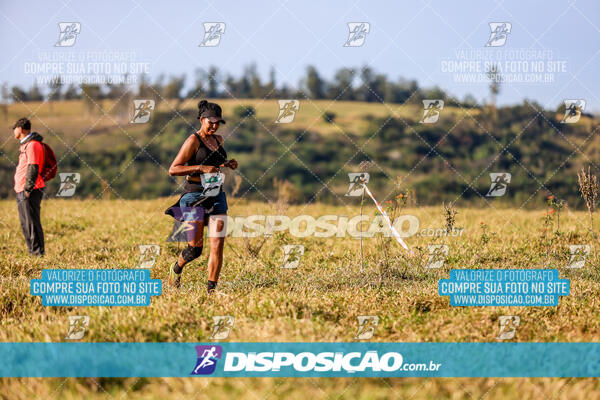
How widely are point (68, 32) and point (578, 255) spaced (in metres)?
8.32

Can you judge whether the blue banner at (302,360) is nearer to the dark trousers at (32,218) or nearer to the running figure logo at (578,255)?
the running figure logo at (578,255)

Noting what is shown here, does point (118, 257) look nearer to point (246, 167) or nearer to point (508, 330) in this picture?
point (508, 330)

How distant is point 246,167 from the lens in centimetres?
4956

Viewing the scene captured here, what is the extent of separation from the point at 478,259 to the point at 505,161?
39.5 metres

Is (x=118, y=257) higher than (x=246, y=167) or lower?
lower

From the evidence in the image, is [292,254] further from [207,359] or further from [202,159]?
[207,359]

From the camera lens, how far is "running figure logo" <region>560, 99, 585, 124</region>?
29.0 ft

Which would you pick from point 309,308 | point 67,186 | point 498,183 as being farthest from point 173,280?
point 498,183

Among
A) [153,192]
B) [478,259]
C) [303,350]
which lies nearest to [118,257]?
[303,350]

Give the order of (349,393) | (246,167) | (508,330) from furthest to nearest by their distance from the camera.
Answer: (246,167)
(508,330)
(349,393)

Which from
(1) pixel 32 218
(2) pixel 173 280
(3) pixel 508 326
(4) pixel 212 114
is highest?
(4) pixel 212 114

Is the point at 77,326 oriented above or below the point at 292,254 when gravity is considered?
below

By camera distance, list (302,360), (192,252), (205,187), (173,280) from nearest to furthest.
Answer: (302,360) < (205,187) < (192,252) < (173,280)

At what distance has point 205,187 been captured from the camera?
6578 mm
